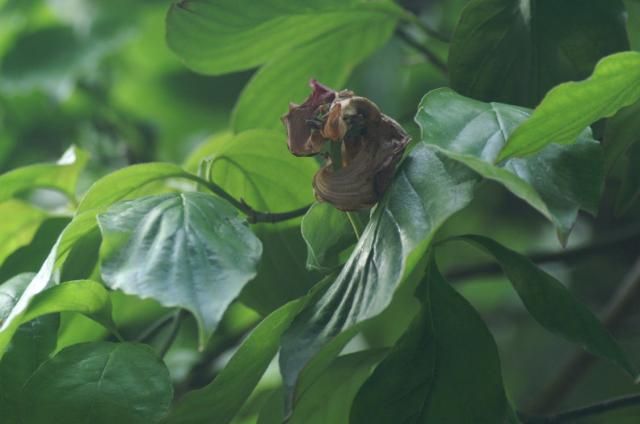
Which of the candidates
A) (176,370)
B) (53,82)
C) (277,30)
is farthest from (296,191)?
(53,82)

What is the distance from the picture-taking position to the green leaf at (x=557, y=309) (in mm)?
359

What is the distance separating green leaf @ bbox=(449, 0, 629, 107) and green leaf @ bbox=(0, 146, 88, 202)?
20 centimetres

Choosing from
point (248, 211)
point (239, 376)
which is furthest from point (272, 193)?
point (239, 376)

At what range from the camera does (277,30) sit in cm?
51

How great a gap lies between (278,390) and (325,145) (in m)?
0.11

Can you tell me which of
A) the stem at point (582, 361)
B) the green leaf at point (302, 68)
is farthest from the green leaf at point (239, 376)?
the stem at point (582, 361)

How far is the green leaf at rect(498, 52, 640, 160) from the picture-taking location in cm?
31

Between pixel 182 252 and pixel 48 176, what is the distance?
227 millimetres

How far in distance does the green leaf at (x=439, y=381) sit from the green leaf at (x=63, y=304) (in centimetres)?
11

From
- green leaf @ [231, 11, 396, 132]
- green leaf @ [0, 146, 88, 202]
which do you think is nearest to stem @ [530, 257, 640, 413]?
green leaf @ [231, 11, 396, 132]

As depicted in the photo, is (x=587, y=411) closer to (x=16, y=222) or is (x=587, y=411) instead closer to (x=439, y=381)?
(x=439, y=381)

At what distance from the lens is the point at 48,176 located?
527mm

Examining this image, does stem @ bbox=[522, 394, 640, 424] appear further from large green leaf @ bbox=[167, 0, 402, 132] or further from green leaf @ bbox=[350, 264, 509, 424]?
large green leaf @ bbox=[167, 0, 402, 132]

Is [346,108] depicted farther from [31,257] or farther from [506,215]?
[506,215]
